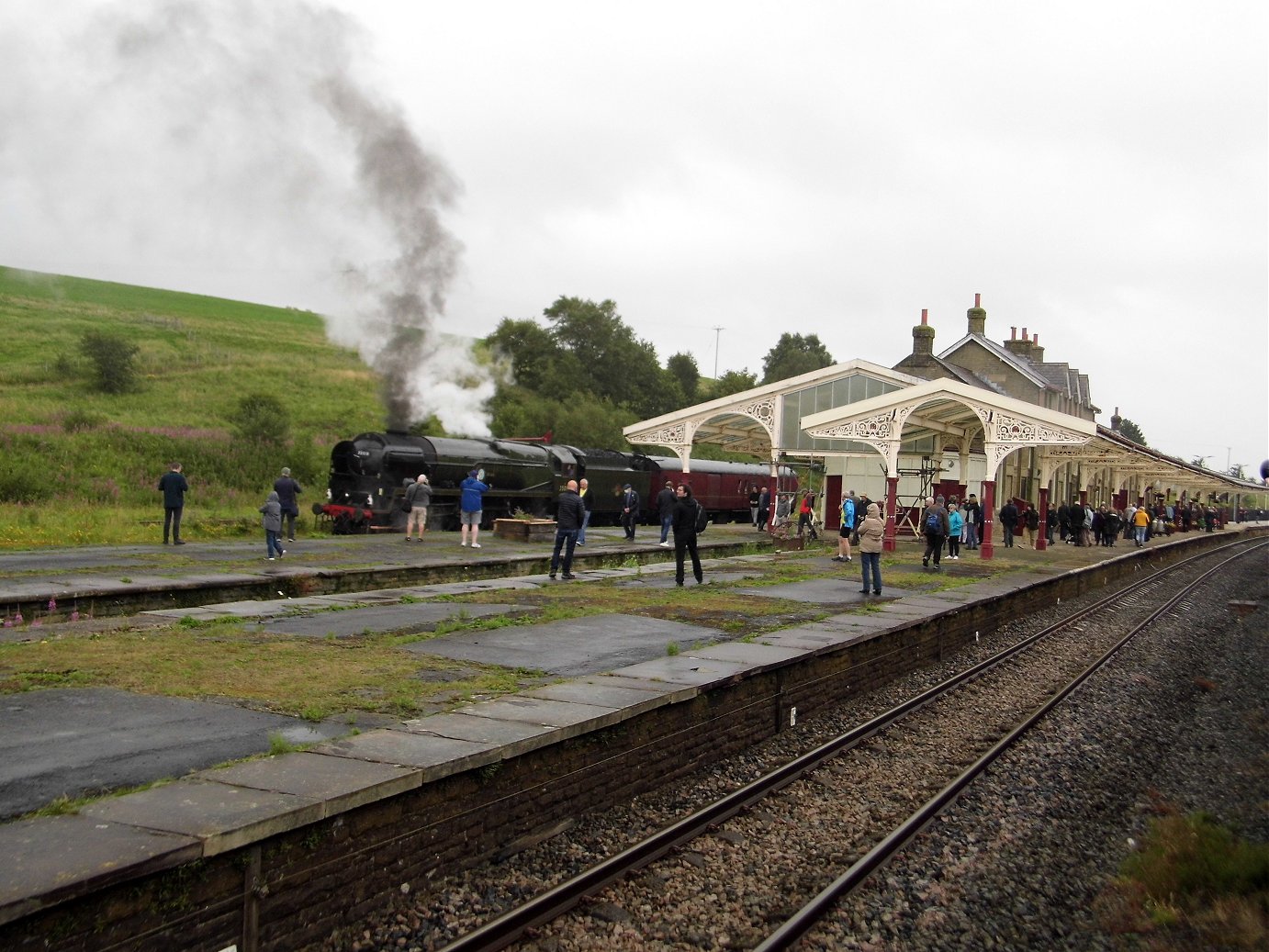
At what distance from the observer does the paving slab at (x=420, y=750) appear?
19.4ft

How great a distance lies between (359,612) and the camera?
12.6m

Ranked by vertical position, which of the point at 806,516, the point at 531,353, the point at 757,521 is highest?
the point at 531,353

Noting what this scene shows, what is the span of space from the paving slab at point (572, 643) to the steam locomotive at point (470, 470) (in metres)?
10.5

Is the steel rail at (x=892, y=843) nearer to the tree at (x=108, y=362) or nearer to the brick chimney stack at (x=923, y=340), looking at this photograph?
the brick chimney stack at (x=923, y=340)

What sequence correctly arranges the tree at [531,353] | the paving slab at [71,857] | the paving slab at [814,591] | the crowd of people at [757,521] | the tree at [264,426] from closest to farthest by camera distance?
the paving slab at [71,857] → the paving slab at [814,591] → the crowd of people at [757,521] → the tree at [264,426] → the tree at [531,353]

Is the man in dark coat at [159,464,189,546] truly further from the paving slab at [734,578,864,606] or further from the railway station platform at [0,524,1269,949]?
the paving slab at [734,578,864,606]

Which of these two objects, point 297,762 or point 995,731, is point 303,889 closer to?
point 297,762

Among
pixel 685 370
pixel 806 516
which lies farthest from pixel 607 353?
pixel 806 516

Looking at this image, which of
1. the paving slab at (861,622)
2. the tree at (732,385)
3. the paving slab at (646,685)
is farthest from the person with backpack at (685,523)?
the tree at (732,385)

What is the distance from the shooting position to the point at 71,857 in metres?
4.37

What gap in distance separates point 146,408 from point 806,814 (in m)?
46.8

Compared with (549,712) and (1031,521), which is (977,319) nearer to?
(1031,521)

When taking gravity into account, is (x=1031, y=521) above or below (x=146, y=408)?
below

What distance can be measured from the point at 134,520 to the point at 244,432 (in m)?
18.4
